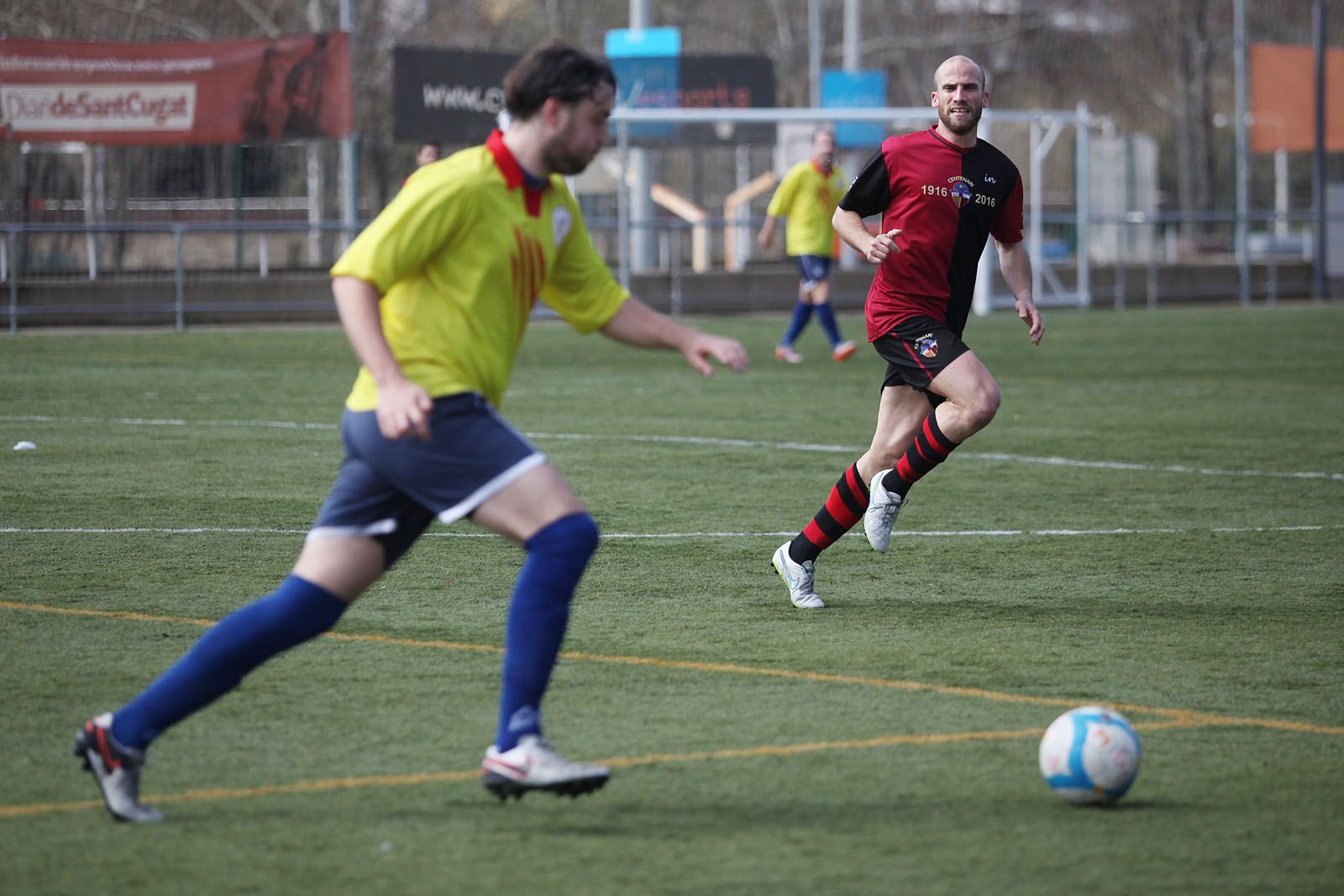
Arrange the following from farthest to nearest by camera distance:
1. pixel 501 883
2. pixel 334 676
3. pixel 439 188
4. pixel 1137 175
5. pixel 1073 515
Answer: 1. pixel 1137 175
2. pixel 1073 515
3. pixel 334 676
4. pixel 439 188
5. pixel 501 883

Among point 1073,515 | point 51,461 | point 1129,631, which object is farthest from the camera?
point 51,461

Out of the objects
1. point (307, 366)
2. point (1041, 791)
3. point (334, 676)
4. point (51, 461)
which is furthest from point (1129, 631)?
point (307, 366)

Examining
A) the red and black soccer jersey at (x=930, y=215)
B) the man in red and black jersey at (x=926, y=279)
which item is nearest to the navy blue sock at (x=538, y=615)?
the man in red and black jersey at (x=926, y=279)

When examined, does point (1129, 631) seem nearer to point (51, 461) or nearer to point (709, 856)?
point (709, 856)

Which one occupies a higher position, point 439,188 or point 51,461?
point 439,188

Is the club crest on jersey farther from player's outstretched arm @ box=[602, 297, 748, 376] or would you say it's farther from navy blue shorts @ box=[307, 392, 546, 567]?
navy blue shorts @ box=[307, 392, 546, 567]

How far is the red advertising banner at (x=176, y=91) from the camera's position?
24562mm

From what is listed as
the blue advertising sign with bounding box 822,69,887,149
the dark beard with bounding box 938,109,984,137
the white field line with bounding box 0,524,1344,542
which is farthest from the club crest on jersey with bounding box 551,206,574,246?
the blue advertising sign with bounding box 822,69,887,149

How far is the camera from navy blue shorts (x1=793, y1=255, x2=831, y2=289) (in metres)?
20.6

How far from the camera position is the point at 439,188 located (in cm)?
448

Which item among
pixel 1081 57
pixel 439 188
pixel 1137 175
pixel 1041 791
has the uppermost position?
pixel 1081 57

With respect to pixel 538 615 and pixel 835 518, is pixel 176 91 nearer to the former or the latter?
pixel 835 518

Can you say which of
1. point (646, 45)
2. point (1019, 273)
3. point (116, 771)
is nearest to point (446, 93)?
point (646, 45)

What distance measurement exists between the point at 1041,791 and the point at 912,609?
2485mm
